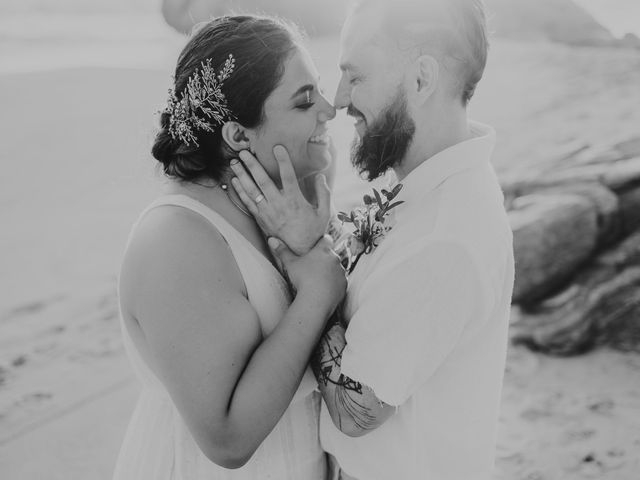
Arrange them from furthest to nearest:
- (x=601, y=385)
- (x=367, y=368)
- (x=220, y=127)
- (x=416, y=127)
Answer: (x=601, y=385) → (x=220, y=127) → (x=416, y=127) → (x=367, y=368)

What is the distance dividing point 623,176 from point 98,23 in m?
17.4

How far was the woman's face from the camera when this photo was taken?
2203 millimetres

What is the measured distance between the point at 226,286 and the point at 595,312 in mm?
3382

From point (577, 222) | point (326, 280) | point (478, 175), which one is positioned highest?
point (478, 175)

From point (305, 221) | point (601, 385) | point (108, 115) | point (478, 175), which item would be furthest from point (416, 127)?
point (108, 115)

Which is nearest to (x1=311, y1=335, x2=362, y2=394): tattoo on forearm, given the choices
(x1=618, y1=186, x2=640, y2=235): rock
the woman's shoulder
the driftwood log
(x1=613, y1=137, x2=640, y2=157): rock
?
the woman's shoulder

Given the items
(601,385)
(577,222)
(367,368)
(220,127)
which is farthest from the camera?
(577,222)

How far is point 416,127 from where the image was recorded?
208cm

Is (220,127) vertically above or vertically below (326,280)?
above

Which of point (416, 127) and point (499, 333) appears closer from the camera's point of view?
point (499, 333)

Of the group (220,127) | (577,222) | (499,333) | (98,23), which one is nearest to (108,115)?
(98,23)

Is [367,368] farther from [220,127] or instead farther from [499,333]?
[220,127]

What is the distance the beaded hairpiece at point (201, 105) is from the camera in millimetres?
2139

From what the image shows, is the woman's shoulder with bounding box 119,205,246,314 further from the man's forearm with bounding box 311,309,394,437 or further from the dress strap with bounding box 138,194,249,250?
the man's forearm with bounding box 311,309,394,437
